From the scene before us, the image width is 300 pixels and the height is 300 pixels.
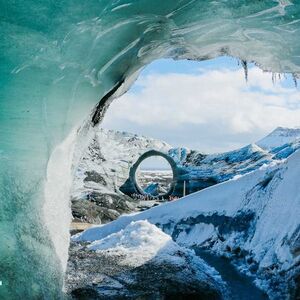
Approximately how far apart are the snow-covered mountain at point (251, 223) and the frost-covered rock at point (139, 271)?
110 centimetres

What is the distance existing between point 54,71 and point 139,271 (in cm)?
467

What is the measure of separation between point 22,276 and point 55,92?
2.08 meters

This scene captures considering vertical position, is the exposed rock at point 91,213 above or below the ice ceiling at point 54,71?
below

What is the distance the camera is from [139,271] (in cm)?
829

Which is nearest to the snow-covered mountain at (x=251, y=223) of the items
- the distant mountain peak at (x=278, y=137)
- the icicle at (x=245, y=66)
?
the icicle at (x=245, y=66)

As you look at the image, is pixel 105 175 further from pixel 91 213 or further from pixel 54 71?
pixel 54 71

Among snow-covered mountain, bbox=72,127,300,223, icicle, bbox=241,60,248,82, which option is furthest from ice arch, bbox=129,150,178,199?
icicle, bbox=241,60,248,82

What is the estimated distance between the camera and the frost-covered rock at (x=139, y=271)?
703 cm

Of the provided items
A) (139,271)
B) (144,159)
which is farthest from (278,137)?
(139,271)

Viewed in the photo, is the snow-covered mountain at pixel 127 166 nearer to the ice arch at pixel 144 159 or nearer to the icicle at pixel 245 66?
the ice arch at pixel 144 159

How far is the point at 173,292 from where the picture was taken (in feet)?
23.4

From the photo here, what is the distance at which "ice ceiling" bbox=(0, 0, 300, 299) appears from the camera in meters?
4.71

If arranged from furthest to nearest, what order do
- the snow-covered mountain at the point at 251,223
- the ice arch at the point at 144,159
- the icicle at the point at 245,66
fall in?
1. the ice arch at the point at 144,159
2. the snow-covered mountain at the point at 251,223
3. the icicle at the point at 245,66

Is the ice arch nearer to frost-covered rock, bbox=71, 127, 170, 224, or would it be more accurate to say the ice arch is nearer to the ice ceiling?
frost-covered rock, bbox=71, 127, 170, 224
